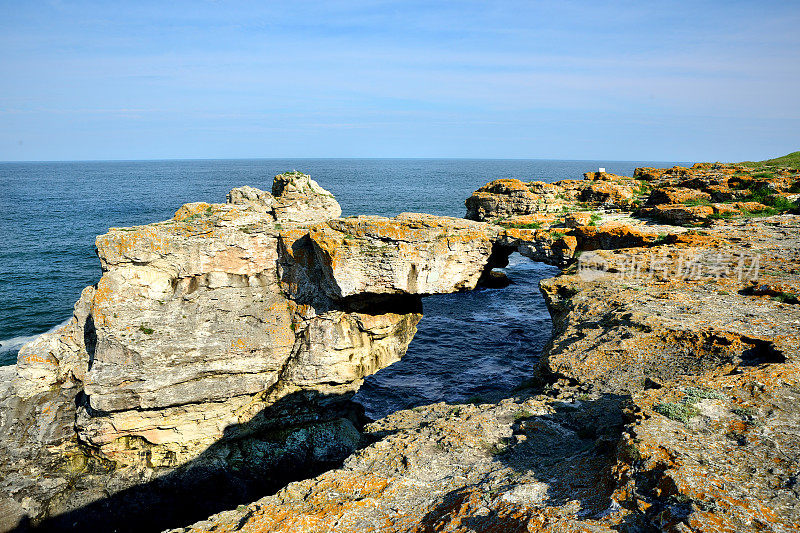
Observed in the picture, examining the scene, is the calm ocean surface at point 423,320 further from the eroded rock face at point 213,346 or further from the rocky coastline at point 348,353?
the eroded rock face at point 213,346

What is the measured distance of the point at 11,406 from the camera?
62.0 ft

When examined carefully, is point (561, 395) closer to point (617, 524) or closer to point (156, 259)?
point (617, 524)

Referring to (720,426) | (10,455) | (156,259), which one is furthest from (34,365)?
(720,426)

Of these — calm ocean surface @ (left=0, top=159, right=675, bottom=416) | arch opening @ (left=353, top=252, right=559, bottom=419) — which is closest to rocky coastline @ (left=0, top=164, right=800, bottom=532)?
arch opening @ (left=353, top=252, right=559, bottom=419)

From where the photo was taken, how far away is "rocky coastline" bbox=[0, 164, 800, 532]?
8.44 meters

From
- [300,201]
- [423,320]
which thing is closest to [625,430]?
[300,201]

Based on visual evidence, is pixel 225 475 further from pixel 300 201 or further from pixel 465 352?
pixel 465 352

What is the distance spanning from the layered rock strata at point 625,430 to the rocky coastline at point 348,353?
2.7 inches

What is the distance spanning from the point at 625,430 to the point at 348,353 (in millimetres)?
14262

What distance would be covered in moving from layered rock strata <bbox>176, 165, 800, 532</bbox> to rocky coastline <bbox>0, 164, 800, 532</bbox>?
0.07 meters

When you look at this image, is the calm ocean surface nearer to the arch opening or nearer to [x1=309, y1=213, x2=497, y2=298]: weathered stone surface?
the arch opening

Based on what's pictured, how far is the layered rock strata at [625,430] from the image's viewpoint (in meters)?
5.74

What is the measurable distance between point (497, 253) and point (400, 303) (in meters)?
4.92

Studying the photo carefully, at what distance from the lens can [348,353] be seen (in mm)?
20094
